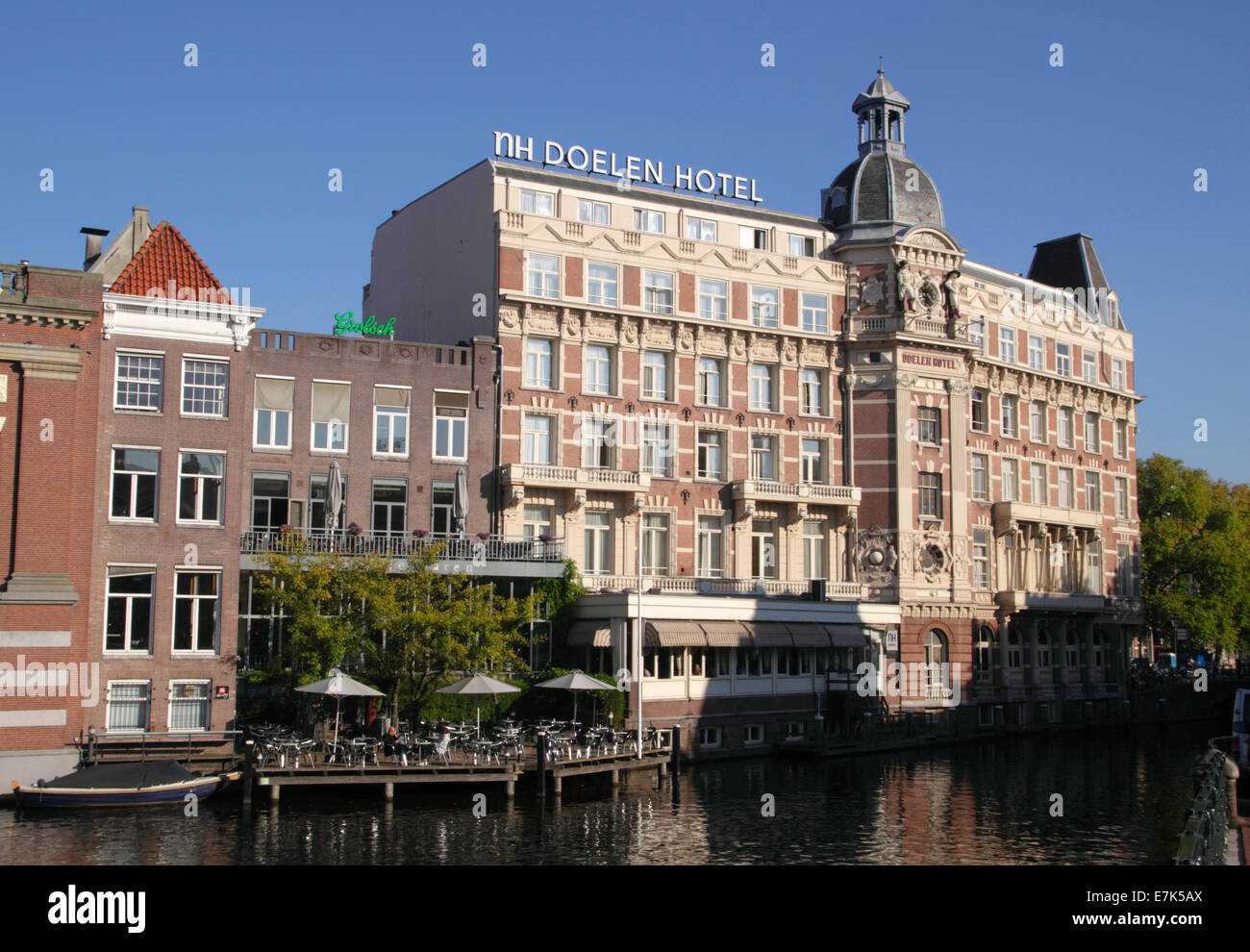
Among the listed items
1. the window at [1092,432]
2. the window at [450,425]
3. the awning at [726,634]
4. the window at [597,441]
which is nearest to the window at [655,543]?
the window at [597,441]

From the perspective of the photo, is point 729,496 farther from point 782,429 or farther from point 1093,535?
point 1093,535

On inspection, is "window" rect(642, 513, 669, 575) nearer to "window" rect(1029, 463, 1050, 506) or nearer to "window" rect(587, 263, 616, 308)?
"window" rect(587, 263, 616, 308)

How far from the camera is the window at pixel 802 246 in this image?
65.9 meters

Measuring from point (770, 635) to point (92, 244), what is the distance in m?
33.1

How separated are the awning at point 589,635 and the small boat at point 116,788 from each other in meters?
18.0

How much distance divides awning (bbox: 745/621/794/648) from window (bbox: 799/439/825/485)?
9.44 metres

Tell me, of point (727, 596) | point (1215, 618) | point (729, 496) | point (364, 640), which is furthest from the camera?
point (1215, 618)

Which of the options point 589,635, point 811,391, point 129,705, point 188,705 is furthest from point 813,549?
point 129,705

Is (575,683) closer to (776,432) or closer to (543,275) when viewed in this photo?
(543,275)

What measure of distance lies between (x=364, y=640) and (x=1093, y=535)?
5048 cm

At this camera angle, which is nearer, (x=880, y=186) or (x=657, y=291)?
(x=657, y=291)

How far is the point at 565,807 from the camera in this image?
38594mm

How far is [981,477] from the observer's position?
70688 millimetres
